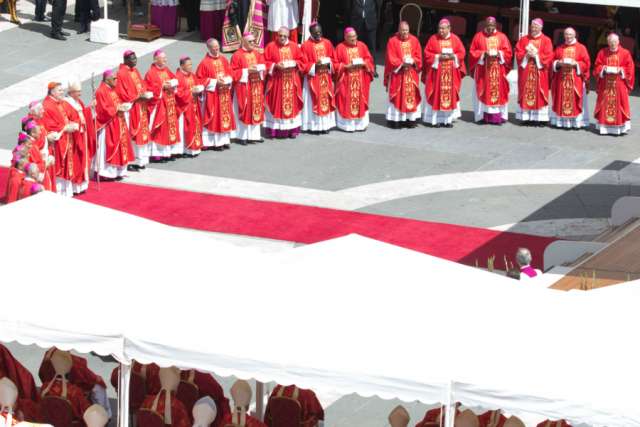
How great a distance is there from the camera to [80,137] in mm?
20219

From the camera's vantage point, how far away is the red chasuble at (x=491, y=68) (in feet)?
77.9

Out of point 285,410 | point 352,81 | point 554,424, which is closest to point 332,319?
point 285,410

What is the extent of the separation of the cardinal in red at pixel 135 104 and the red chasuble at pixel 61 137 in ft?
4.32

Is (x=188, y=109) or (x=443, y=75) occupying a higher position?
(x=443, y=75)

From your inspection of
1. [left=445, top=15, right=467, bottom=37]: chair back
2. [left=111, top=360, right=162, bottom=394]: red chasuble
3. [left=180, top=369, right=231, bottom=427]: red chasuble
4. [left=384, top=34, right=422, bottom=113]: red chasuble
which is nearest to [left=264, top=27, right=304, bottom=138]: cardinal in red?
[left=384, top=34, right=422, bottom=113]: red chasuble

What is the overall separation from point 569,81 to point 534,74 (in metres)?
0.52

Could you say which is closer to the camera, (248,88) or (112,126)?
(112,126)

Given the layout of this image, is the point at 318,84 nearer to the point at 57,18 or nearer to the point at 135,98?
the point at 135,98

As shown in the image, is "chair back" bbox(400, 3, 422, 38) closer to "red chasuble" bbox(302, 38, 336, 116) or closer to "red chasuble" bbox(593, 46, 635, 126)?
"red chasuble" bbox(302, 38, 336, 116)

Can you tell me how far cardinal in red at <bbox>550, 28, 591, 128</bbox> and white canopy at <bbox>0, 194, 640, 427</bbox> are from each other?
10524mm

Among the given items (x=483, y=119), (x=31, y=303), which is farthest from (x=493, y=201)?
(x=31, y=303)

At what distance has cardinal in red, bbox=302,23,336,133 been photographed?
23078 mm

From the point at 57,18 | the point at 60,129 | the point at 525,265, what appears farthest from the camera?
the point at 57,18

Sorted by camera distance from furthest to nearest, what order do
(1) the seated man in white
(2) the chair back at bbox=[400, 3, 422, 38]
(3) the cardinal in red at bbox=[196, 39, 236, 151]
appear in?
(2) the chair back at bbox=[400, 3, 422, 38] → (3) the cardinal in red at bbox=[196, 39, 236, 151] → (1) the seated man in white
